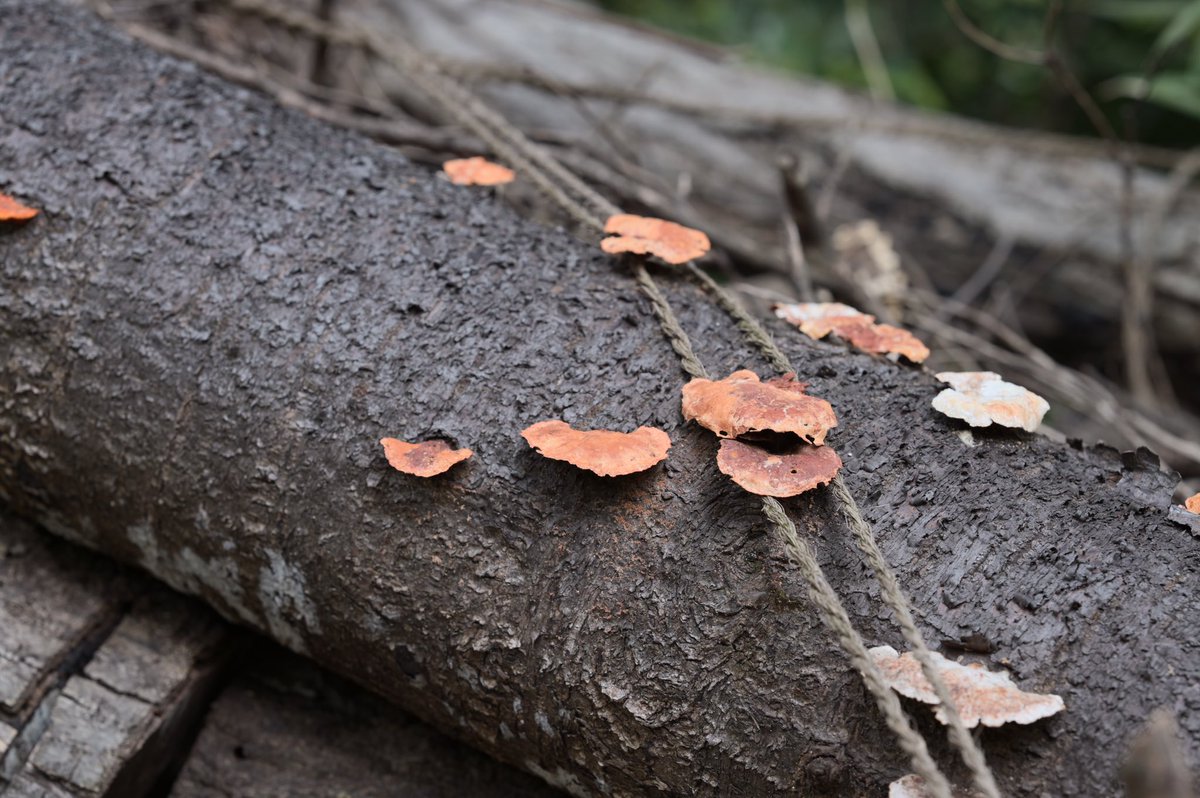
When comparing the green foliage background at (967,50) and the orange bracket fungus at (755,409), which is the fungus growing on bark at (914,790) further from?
the green foliage background at (967,50)

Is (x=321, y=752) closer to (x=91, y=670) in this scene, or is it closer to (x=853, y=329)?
(x=91, y=670)

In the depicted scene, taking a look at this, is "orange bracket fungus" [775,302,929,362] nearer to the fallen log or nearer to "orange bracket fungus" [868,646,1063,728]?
"orange bracket fungus" [868,646,1063,728]

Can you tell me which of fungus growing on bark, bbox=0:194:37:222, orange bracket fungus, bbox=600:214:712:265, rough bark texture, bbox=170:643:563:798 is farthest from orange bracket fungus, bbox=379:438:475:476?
fungus growing on bark, bbox=0:194:37:222

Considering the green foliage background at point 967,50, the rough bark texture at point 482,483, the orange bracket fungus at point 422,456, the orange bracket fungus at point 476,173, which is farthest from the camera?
the green foliage background at point 967,50

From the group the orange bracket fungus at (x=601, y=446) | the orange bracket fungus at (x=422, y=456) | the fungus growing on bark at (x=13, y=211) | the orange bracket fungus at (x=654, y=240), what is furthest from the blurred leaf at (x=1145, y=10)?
the fungus growing on bark at (x=13, y=211)

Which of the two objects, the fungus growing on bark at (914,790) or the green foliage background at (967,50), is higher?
the green foliage background at (967,50)

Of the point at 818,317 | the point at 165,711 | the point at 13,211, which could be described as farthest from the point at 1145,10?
the point at 165,711
